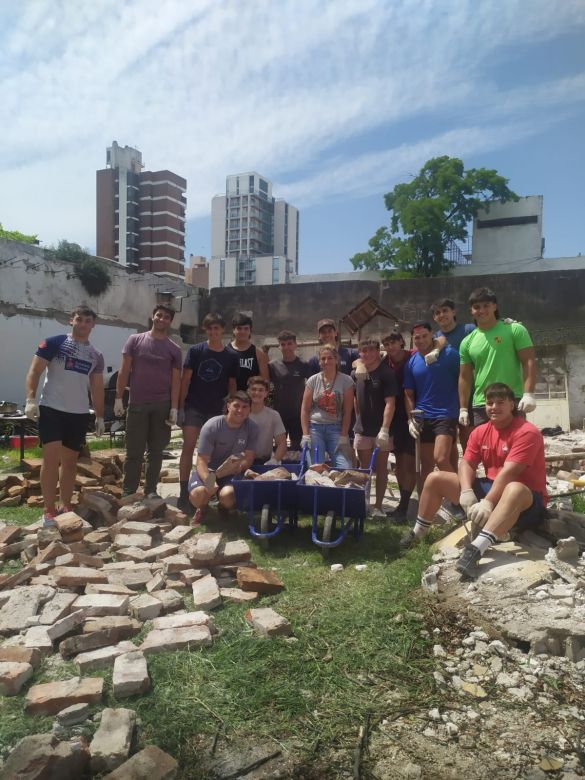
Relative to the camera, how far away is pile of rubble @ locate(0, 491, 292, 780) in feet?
7.80

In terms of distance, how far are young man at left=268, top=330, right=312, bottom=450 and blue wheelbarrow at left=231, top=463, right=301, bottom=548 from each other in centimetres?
130

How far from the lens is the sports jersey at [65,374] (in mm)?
5160

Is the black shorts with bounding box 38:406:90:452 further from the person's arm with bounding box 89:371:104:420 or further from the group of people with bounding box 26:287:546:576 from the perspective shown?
the person's arm with bounding box 89:371:104:420

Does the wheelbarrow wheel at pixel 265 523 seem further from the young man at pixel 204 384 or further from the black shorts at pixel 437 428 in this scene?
the black shorts at pixel 437 428

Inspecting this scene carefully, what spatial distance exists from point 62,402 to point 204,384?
4.24 ft

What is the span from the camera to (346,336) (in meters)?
17.5

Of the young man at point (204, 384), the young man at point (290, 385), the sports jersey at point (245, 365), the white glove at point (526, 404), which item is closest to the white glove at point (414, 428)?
the white glove at point (526, 404)

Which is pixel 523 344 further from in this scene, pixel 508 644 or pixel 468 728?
pixel 468 728

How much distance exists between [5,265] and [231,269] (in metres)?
51.8

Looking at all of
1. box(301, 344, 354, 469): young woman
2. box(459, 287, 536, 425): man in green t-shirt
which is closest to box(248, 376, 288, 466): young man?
box(301, 344, 354, 469): young woman

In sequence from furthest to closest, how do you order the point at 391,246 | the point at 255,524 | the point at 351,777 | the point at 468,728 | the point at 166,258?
the point at 166,258, the point at 391,246, the point at 255,524, the point at 468,728, the point at 351,777

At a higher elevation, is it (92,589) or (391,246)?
(391,246)

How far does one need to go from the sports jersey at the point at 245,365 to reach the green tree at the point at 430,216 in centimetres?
2557

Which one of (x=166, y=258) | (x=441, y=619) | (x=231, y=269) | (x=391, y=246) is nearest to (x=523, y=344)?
(x=441, y=619)
